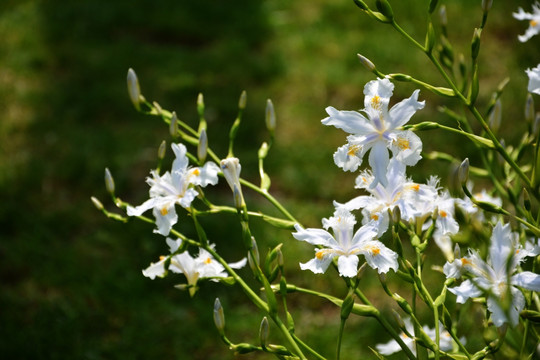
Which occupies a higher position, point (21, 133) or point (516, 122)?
point (516, 122)

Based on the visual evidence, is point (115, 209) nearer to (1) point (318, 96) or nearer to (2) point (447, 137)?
(1) point (318, 96)

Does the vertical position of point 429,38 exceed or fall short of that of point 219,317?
it exceeds it

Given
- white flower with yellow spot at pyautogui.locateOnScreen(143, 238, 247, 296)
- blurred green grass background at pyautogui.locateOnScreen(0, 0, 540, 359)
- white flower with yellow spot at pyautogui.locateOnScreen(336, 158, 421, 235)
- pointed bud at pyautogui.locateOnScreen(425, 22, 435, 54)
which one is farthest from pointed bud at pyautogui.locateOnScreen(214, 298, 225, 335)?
blurred green grass background at pyautogui.locateOnScreen(0, 0, 540, 359)

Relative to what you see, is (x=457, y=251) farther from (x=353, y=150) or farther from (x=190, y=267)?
(x=190, y=267)

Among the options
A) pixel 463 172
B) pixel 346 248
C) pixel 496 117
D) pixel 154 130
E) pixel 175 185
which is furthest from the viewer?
pixel 154 130

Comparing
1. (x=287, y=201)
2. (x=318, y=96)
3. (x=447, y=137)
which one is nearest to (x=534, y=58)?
(x=447, y=137)

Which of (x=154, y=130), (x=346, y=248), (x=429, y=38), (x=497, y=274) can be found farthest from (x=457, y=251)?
(x=154, y=130)
